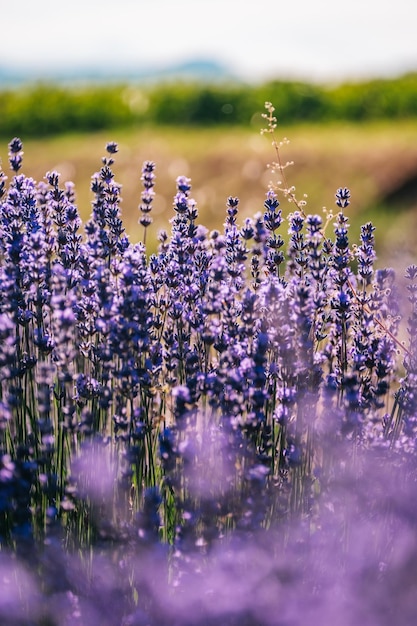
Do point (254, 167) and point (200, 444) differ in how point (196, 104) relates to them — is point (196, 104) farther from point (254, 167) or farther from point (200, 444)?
point (200, 444)

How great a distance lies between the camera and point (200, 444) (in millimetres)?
2834

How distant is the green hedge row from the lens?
15.2m

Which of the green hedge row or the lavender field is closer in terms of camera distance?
the lavender field

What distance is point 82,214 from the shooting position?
1205 cm

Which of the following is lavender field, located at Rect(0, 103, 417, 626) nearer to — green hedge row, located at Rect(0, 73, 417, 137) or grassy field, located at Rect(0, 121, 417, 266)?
grassy field, located at Rect(0, 121, 417, 266)

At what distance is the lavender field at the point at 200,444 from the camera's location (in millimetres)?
2312

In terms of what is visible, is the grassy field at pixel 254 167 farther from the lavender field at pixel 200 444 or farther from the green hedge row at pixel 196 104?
the lavender field at pixel 200 444

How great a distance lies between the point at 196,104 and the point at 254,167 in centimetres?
416

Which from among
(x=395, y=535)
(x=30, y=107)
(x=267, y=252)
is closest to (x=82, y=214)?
(x=30, y=107)

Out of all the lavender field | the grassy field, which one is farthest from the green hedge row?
the lavender field

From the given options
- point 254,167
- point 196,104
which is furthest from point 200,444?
point 196,104

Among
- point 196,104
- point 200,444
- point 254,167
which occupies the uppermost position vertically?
point 196,104

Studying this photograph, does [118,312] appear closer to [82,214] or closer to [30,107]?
[82,214]

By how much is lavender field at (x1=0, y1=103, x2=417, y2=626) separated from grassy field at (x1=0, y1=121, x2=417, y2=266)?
21.0ft
